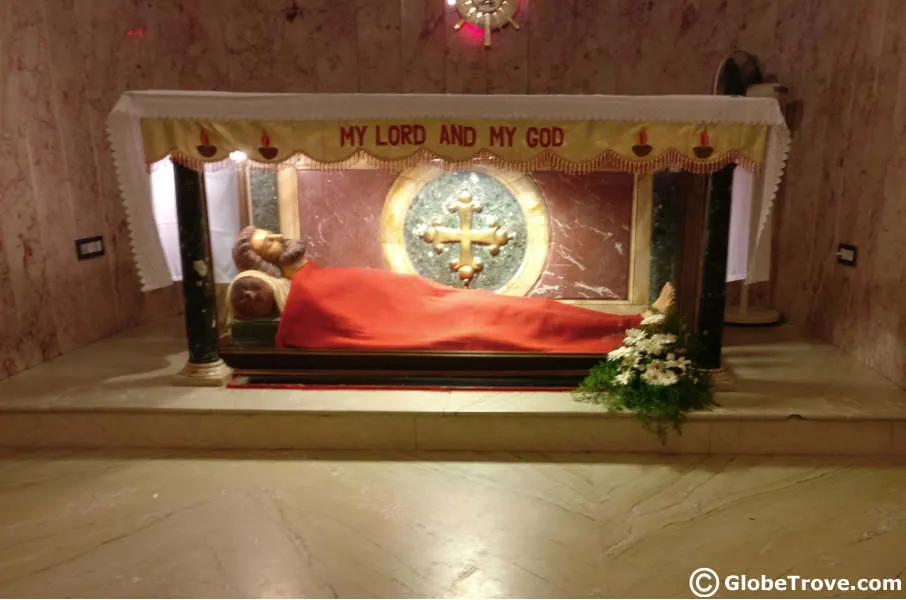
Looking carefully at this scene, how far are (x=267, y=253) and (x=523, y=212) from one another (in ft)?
5.20

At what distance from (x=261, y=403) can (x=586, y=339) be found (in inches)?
71.7

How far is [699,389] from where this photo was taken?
10.7ft

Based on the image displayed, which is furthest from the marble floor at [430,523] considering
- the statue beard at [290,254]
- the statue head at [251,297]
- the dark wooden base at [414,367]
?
the statue beard at [290,254]

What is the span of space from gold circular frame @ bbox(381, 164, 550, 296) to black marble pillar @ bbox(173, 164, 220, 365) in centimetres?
112

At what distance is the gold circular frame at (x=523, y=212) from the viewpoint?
13.1ft

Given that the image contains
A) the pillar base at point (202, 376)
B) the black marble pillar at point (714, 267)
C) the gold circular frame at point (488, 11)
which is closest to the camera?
the black marble pillar at point (714, 267)

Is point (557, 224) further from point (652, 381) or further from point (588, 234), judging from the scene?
point (652, 381)

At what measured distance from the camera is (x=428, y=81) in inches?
200

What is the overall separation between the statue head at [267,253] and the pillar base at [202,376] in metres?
0.64

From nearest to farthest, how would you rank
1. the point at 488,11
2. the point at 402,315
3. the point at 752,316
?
the point at 402,315, the point at 752,316, the point at 488,11

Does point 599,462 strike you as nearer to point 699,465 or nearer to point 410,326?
point 699,465

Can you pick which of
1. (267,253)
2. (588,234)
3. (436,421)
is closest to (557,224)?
(588,234)

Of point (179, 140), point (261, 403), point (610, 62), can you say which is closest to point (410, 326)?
point (261, 403)

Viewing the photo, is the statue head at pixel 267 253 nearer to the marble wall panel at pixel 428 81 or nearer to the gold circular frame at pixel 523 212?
the gold circular frame at pixel 523 212
